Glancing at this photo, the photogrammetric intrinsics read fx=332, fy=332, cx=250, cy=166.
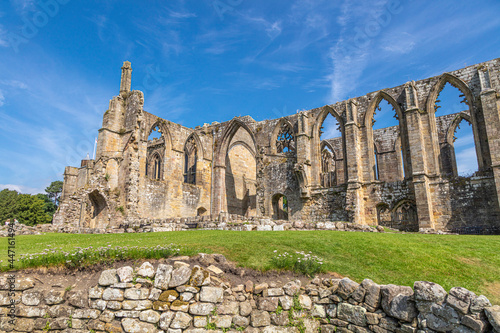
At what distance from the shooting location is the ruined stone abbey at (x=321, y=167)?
1695 centimetres

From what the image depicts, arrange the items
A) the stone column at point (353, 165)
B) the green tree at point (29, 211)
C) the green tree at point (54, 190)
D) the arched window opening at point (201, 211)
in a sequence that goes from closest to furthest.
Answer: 1. the stone column at point (353, 165)
2. the arched window opening at point (201, 211)
3. the green tree at point (29, 211)
4. the green tree at point (54, 190)

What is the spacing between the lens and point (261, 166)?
23984 mm

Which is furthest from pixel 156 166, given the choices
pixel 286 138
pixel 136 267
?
pixel 136 267

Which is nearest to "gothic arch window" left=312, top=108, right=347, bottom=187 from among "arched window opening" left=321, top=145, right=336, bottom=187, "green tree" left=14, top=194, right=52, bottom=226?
"arched window opening" left=321, top=145, right=336, bottom=187

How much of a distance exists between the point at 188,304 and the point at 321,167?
18.2 m

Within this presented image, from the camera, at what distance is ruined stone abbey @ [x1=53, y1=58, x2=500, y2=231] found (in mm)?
16953

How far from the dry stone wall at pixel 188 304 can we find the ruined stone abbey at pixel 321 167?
967 centimetres

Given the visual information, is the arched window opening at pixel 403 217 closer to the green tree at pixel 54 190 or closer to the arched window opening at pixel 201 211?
the arched window opening at pixel 201 211

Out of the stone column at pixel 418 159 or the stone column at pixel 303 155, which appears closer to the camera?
the stone column at pixel 418 159

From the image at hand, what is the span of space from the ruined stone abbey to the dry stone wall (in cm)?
967

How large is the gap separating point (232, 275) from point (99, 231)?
11.7m

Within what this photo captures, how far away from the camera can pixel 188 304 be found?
5848 millimetres

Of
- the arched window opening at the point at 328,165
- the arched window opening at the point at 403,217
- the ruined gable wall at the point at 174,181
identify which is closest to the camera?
the arched window opening at the point at 403,217

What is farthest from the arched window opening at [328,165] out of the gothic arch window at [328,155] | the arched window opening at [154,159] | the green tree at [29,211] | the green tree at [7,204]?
the green tree at [7,204]
